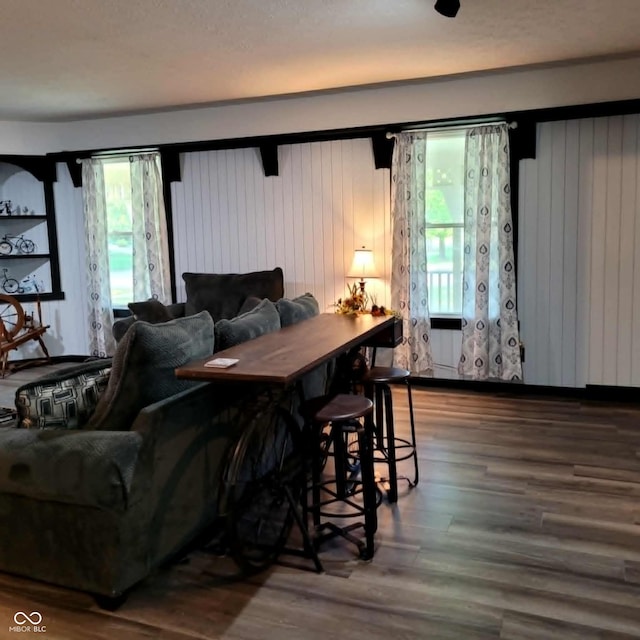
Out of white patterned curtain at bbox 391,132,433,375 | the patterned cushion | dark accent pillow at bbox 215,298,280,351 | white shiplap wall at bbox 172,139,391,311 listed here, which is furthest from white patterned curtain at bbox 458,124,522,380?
the patterned cushion

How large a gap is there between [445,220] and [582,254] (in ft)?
3.78

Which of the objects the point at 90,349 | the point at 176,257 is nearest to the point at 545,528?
the point at 176,257

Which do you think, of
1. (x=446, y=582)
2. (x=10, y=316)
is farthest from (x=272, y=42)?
(x=10, y=316)

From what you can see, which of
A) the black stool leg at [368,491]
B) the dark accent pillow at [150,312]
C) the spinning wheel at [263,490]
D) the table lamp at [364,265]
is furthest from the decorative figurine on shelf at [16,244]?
the black stool leg at [368,491]

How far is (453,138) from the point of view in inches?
209

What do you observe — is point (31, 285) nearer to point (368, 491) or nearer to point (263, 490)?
point (263, 490)

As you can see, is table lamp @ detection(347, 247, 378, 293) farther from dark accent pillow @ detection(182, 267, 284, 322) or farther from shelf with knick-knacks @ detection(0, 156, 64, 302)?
shelf with knick-knacks @ detection(0, 156, 64, 302)

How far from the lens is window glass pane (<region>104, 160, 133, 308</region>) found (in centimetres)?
669

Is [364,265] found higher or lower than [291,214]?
lower

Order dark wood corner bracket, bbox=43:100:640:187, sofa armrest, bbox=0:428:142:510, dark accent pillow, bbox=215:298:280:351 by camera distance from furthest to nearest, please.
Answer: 1. dark wood corner bracket, bbox=43:100:640:187
2. dark accent pillow, bbox=215:298:280:351
3. sofa armrest, bbox=0:428:142:510

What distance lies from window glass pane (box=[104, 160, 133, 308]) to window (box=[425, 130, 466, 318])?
10.6ft

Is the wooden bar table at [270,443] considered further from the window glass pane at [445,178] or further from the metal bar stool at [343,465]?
the window glass pane at [445,178]

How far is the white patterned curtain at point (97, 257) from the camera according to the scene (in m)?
6.52

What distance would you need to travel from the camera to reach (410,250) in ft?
17.6
